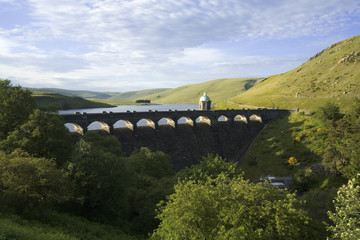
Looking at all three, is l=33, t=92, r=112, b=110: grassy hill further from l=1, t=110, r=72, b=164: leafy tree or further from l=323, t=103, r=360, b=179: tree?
l=323, t=103, r=360, b=179: tree

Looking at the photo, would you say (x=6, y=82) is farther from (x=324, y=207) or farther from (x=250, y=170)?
(x=250, y=170)

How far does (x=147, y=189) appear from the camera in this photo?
41.6 m

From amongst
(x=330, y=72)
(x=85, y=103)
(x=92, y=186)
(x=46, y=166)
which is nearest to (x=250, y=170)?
(x=92, y=186)

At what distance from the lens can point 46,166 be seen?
26672mm

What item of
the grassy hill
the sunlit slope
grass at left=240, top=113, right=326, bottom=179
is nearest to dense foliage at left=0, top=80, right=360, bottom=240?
grass at left=240, top=113, right=326, bottom=179

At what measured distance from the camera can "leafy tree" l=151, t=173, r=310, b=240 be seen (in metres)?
18.9

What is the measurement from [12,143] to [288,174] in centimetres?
7241

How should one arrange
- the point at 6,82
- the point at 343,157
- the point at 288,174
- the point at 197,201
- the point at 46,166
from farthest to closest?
the point at 288,174 → the point at 343,157 → the point at 6,82 → the point at 46,166 → the point at 197,201

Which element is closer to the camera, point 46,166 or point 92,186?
point 46,166

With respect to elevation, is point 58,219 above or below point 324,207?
above

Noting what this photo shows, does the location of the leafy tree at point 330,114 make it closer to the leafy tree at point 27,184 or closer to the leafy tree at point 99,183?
the leafy tree at point 99,183

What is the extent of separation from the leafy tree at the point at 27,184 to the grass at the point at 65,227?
1.81 metres

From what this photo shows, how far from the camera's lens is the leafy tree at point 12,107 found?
37781 millimetres

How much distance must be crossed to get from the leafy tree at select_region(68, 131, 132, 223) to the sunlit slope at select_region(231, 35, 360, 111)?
349 ft
